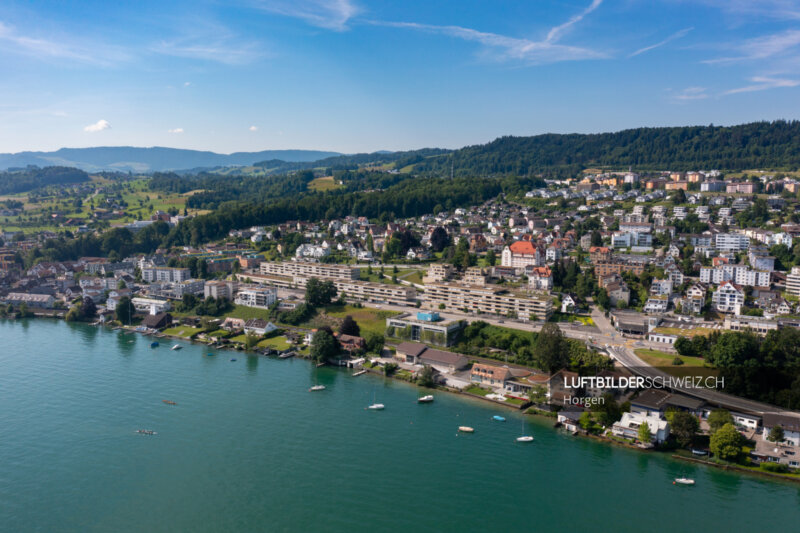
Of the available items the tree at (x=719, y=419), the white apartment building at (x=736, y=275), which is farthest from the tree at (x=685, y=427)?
the white apartment building at (x=736, y=275)

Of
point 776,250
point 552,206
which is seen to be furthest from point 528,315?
point 552,206

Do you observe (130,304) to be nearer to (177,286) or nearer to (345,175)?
(177,286)

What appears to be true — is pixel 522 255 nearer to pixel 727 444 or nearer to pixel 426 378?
pixel 426 378

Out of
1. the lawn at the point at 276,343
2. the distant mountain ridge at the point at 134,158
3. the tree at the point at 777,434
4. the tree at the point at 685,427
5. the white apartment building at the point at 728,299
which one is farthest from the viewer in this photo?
the distant mountain ridge at the point at 134,158

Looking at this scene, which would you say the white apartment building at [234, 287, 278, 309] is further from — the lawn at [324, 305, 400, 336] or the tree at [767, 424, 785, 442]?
the tree at [767, 424, 785, 442]

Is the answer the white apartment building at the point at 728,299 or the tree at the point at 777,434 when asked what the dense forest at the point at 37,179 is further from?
the tree at the point at 777,434

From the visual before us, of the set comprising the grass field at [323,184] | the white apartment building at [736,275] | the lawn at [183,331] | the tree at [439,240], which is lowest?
the lawn at [183,331]

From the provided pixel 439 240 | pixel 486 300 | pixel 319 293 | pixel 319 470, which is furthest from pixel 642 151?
pixel 319 470

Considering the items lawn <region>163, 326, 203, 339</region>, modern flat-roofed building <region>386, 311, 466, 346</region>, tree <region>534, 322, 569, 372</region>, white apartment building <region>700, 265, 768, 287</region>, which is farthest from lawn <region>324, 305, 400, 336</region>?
white apartment building <region>700, 265, 768, 287</region>
